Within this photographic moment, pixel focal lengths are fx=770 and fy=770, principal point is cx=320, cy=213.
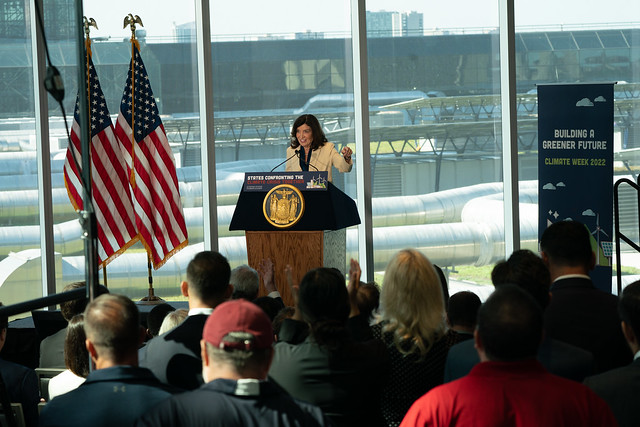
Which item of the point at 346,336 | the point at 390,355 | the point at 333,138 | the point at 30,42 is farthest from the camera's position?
the point at 333,138

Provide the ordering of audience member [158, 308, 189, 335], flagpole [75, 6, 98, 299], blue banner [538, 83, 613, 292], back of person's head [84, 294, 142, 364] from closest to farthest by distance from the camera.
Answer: back of person's head [84, 294, 142, 364]
flagpole [75, 6, 98, 299]
audience member [158, 308, 189, 335]
blue banner [538, 83, 613, 292]

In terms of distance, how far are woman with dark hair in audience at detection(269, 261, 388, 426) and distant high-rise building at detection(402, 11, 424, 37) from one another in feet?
17.4

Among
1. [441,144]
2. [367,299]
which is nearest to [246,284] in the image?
[367,299]

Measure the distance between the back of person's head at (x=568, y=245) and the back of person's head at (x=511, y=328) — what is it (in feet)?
4.10

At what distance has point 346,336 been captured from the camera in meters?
2.46

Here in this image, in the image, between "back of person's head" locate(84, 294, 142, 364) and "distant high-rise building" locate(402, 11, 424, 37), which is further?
"distant high-rise building" locate(402, 11, 424, 37)

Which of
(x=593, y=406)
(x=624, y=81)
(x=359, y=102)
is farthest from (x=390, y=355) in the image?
(x=624, y=81)

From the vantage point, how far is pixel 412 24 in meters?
7.45

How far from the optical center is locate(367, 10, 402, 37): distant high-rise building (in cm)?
732

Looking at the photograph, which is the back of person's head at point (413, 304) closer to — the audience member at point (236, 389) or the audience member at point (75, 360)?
the audience member at point (236, 389)

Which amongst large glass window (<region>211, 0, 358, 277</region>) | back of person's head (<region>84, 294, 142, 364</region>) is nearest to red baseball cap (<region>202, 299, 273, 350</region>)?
back of person's head (<region>84, 294, 142, 364</region>)

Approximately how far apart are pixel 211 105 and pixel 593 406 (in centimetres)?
575

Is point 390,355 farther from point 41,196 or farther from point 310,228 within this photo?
point 41,196

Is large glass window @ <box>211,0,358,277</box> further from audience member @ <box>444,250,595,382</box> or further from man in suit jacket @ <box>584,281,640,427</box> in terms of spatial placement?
man in suit jacket @ <box>584,281,640,427</box>
